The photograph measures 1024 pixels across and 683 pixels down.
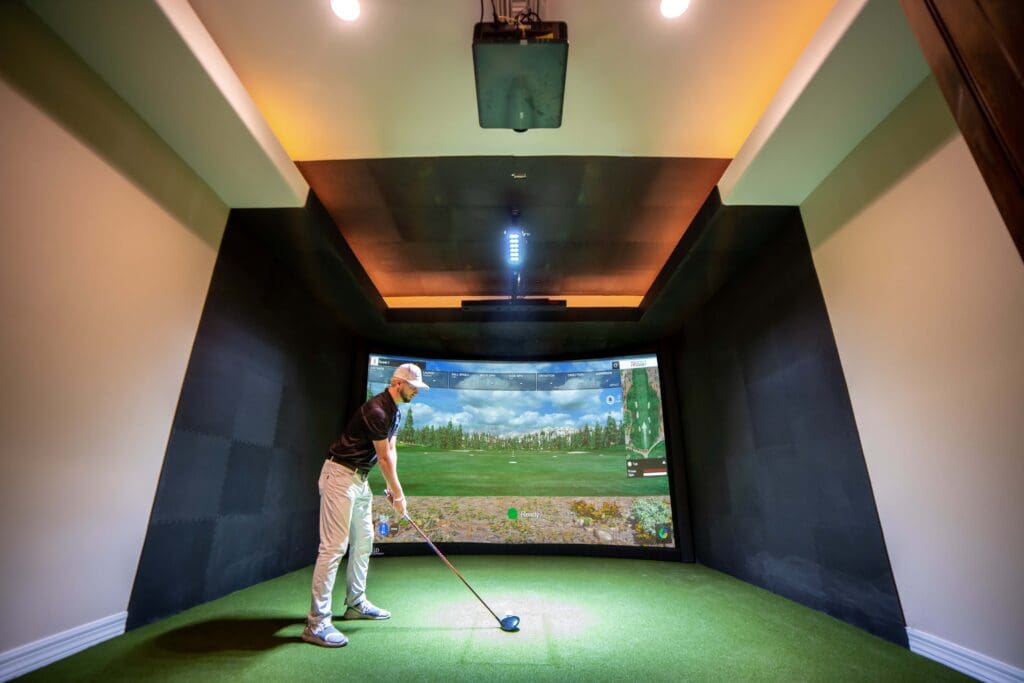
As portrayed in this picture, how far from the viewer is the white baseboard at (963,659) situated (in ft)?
5.29

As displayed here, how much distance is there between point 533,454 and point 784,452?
3.13 meters

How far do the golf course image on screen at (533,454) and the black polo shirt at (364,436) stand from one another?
8.70 ft

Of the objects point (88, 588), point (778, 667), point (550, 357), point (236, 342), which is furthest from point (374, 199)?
point (778, 667)

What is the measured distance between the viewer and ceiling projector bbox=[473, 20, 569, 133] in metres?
1.91

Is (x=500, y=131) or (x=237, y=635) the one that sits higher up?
(x=500, y=131)

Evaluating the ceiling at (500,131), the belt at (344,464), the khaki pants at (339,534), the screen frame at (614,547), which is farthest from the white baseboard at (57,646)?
the ceiling at (500,131)

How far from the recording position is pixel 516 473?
539 cm

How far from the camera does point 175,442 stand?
2.47 metres

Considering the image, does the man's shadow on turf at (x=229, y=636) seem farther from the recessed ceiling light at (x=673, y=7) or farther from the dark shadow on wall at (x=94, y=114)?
the recessed ceiling light at (x=673, y=7)

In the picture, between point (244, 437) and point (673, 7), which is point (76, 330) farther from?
point (673, 7)

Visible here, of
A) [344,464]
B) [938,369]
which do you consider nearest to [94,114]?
[344,464]

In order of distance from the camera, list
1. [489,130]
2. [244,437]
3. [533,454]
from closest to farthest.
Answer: [489,130] < [244,437] < [533,454]

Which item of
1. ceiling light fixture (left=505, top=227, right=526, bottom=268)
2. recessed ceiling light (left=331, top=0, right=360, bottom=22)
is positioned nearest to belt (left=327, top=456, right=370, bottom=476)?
ceiling light fixture (left=505, top=227, right=526, bottom=268)

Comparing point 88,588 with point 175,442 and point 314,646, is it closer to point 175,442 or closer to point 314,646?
point 175,442
